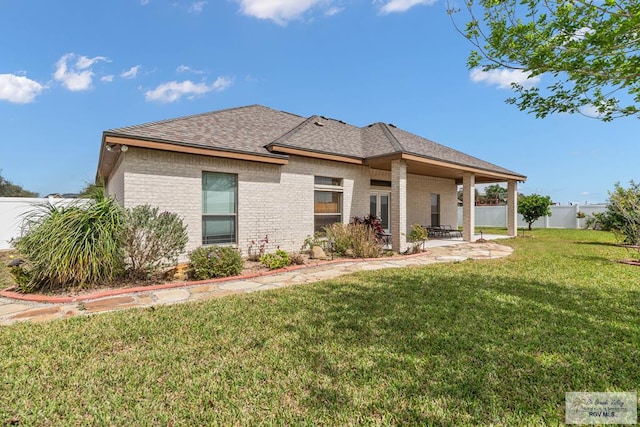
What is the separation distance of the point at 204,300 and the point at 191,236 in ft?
11.5

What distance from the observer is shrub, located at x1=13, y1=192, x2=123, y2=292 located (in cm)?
563

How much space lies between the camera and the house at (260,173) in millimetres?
7836

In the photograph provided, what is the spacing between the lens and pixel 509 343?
352cm

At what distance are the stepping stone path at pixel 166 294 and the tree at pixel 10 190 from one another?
4099 centimetres

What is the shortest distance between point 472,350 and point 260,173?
7.92 metres

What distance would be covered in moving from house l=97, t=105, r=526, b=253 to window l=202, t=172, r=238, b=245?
0.10 ft

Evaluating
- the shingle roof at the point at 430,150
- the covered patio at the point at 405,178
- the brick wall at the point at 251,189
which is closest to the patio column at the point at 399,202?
the covered patio at the point at 405,178

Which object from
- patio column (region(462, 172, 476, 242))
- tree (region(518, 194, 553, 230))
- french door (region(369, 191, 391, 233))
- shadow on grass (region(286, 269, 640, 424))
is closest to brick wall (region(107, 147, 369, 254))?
french door (region(369, 191, 391, 233))

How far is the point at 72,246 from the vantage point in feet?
18.6

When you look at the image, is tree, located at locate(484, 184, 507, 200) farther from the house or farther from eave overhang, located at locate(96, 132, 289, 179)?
eave overhang, located at locate(96, 132, 289, 179)

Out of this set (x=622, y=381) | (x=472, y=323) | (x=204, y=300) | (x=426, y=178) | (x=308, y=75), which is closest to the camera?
(x=622, y=381)

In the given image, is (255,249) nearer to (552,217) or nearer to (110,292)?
(110,292)

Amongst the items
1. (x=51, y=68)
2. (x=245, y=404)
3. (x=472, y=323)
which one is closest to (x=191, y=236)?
(x=245, y=404)

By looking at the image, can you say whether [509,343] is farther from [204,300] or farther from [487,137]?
[487,137]
